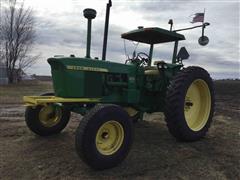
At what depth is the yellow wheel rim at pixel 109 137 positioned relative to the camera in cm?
449

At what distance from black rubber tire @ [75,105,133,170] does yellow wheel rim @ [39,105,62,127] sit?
83.4 inches

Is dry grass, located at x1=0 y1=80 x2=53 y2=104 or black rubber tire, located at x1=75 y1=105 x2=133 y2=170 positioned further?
dry grass, located at x1=0 y1=80 x2=53 y2=104

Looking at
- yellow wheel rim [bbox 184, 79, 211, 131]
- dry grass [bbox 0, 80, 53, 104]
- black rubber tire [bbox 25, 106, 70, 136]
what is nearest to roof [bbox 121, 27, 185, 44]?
yellow wheel rim [bbox 184, 79, 211, 131]

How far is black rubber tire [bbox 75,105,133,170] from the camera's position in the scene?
419 centimetres

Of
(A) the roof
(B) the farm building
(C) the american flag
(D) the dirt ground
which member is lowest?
(D) the dirt ground

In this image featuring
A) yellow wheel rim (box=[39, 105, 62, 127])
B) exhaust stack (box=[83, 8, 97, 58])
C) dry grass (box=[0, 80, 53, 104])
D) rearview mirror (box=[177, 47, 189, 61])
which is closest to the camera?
exhaust stack (box=[83, 8, 97, 58])

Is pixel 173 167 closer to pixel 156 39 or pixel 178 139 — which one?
pixel 178 139

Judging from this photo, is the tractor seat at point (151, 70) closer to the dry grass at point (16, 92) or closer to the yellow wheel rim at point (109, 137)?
the yellow wheel rim at point (109, 137)

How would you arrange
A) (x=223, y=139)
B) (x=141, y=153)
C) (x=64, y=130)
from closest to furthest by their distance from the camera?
(x=141, y=153) → (x=223, y=139) → (x=64, y=130)

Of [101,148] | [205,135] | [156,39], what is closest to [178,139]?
[205,135]

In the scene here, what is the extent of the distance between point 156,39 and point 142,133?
2183 mm

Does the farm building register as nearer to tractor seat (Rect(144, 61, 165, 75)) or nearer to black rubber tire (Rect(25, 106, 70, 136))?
black rubber tire (Rect(25, 106, 70, 136))

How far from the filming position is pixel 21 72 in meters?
33.2

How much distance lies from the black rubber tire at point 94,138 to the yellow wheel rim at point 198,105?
2114 mm
